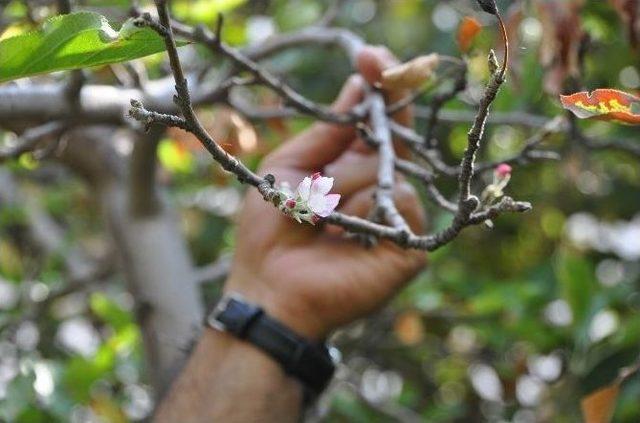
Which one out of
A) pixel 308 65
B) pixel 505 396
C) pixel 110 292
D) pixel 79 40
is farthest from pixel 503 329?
pixel 79 40

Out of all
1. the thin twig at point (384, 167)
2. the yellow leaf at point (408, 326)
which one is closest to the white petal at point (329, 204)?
the thin twig at point (384, 167)

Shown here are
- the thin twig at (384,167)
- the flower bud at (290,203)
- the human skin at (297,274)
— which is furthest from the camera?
the human skin at (297,274)

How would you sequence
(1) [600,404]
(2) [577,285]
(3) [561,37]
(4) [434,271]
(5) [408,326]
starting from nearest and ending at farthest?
(1) [600,404] → (3) [561,37] → (2) [577,285] → (5) [408,326] → (4) [434,271]

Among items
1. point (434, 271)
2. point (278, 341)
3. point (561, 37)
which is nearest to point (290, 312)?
point (278, 341)

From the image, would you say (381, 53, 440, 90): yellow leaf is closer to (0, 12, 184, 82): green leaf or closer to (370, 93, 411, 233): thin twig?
(370, 93, 411, 233): thin twig

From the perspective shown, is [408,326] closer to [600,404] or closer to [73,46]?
[600,404]

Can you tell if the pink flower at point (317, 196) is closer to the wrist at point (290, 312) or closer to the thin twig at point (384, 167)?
the thin twig at point (384, 167)
